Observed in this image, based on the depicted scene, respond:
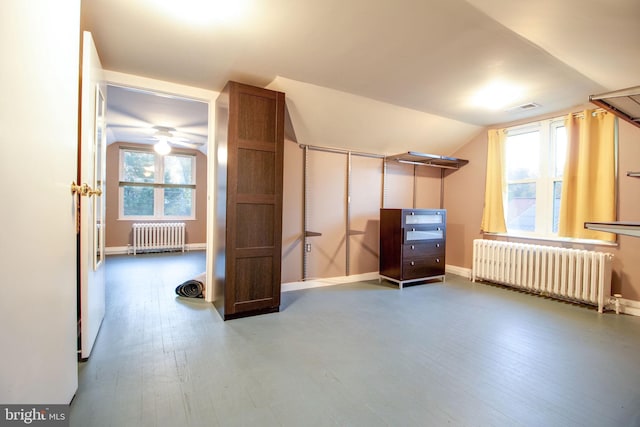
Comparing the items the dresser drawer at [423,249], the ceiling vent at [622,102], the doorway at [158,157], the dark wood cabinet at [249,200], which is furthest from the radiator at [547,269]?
the doorway at [158,157]

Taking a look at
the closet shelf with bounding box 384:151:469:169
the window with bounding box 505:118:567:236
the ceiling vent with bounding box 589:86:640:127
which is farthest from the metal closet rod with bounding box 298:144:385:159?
the ceiling vent with bounding box 589:86:640:127

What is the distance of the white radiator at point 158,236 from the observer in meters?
6.27

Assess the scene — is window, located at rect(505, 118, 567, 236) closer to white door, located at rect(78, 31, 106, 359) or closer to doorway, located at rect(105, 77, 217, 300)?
doorway, located at rect(105, 77, 217, 300)

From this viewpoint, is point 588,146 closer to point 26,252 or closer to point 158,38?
point 158,38

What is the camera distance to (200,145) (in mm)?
6535

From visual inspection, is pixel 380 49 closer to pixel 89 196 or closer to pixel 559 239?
pixel 89 196

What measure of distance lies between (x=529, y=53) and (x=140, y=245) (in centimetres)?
707

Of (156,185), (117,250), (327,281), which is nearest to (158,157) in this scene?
(156,185)

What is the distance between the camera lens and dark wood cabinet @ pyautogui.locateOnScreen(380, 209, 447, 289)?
3.99m

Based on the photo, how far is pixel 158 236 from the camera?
21.2 feet

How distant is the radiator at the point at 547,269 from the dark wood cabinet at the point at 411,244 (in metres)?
0.62

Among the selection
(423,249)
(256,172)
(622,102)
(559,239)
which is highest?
(622,102)

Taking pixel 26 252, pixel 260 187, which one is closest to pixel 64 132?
pixel 26 252

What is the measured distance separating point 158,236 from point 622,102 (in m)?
7.22
